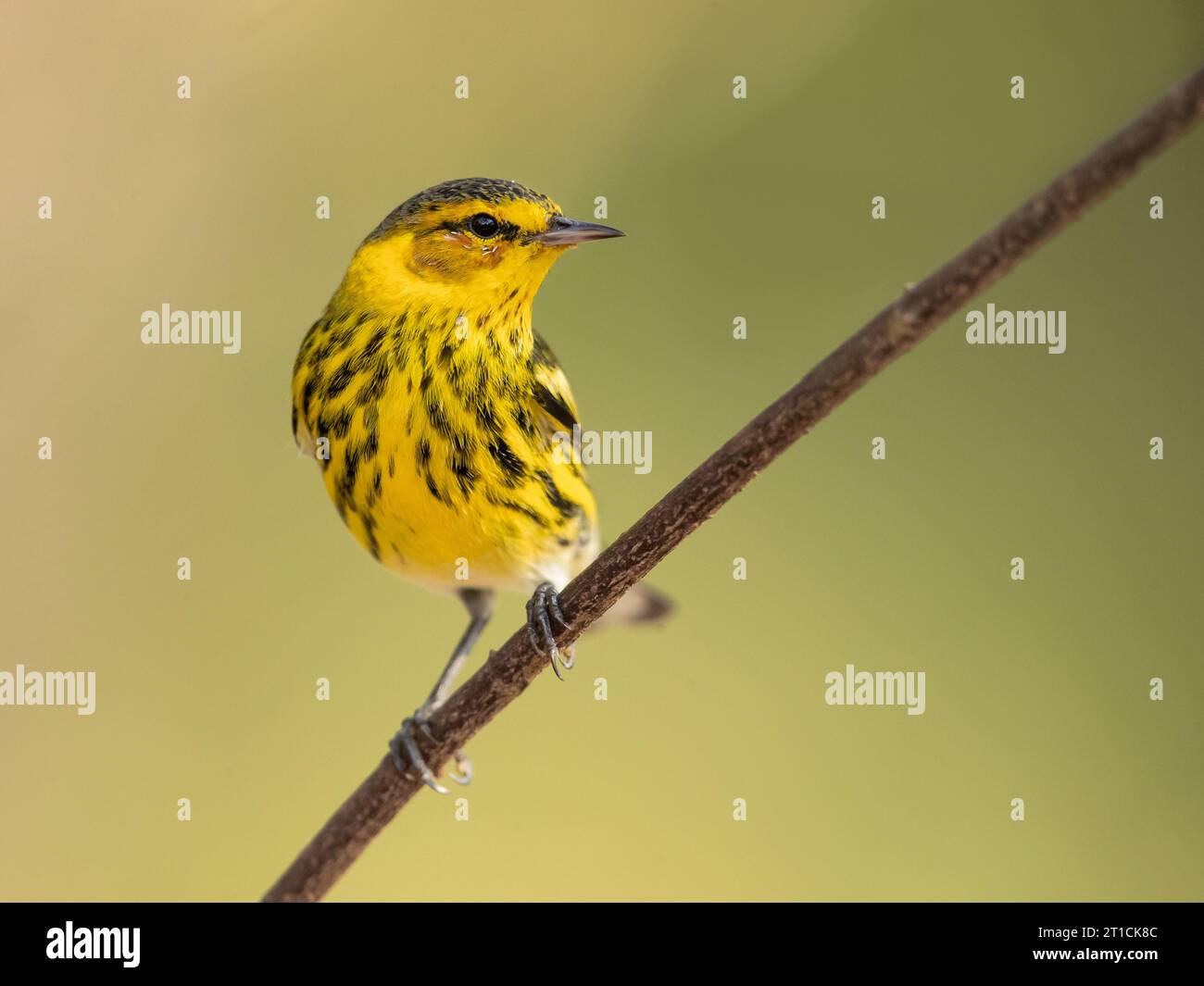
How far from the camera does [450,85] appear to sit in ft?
20.6

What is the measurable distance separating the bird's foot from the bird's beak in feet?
3.99

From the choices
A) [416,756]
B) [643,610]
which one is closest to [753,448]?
[416,756]

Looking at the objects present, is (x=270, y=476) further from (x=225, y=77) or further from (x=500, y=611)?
(x=225, y=77)

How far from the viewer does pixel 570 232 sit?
9.50ft

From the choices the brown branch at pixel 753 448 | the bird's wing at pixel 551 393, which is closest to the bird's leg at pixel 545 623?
the brown branch at pixel 753 448

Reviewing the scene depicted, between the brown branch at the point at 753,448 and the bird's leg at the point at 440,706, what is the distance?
0.61 ft

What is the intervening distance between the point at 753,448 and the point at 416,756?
149 centimetres

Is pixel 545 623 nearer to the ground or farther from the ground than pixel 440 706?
farther from the ground

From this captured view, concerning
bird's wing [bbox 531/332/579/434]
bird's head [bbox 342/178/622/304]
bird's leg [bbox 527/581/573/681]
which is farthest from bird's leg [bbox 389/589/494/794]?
bird's head [bbox 342/178/622/304]

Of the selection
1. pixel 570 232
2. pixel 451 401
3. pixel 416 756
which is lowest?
pixel 416 756

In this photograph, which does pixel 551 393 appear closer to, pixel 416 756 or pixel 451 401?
pixel 451 401

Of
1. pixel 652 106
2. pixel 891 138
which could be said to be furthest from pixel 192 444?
pixel 891 138

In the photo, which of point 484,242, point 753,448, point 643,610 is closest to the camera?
point 753,448

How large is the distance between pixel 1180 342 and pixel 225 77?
16.6ft
